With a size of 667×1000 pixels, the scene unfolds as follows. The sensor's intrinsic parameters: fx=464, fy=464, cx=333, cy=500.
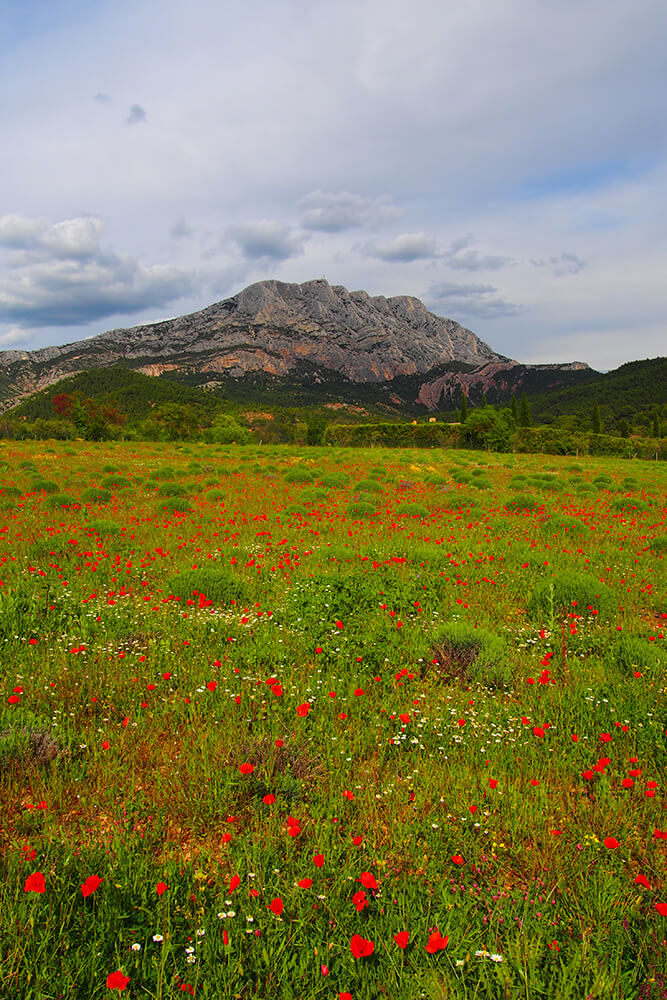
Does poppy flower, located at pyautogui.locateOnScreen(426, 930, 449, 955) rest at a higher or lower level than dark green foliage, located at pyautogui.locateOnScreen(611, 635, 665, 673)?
higher

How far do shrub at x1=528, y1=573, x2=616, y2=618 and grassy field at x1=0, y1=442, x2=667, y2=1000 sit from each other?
29mm

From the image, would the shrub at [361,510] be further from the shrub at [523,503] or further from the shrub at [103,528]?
the shrub at [103,528]

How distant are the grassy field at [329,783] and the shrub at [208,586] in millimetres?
30

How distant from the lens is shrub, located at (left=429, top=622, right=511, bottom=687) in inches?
180

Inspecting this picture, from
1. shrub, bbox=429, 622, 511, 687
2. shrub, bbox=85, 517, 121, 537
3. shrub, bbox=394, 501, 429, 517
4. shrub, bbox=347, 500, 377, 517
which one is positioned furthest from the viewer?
Answer: shrub, bbox=347, 500, 377, 517

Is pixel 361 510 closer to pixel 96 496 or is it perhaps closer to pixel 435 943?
pixel 96 496

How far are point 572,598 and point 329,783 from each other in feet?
15.1

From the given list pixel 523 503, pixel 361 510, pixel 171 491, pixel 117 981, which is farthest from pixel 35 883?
pixel 523 503

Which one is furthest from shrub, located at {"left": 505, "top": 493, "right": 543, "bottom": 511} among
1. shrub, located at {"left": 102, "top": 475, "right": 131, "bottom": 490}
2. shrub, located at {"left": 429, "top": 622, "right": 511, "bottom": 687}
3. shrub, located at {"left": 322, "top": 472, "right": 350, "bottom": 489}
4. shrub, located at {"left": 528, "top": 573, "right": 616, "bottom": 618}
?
shrub, located at {"left": 102, "top": 475, "right": 131, "bottom": 490}

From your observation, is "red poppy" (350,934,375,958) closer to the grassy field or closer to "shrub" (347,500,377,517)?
the grassy field

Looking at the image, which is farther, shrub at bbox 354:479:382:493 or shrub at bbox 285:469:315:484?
shrub at bbox 285:469:315:484

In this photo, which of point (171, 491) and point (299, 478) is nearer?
point (171, 491)

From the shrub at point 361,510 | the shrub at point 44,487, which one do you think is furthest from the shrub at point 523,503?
the shrub at point 44,487

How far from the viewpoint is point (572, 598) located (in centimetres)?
634
